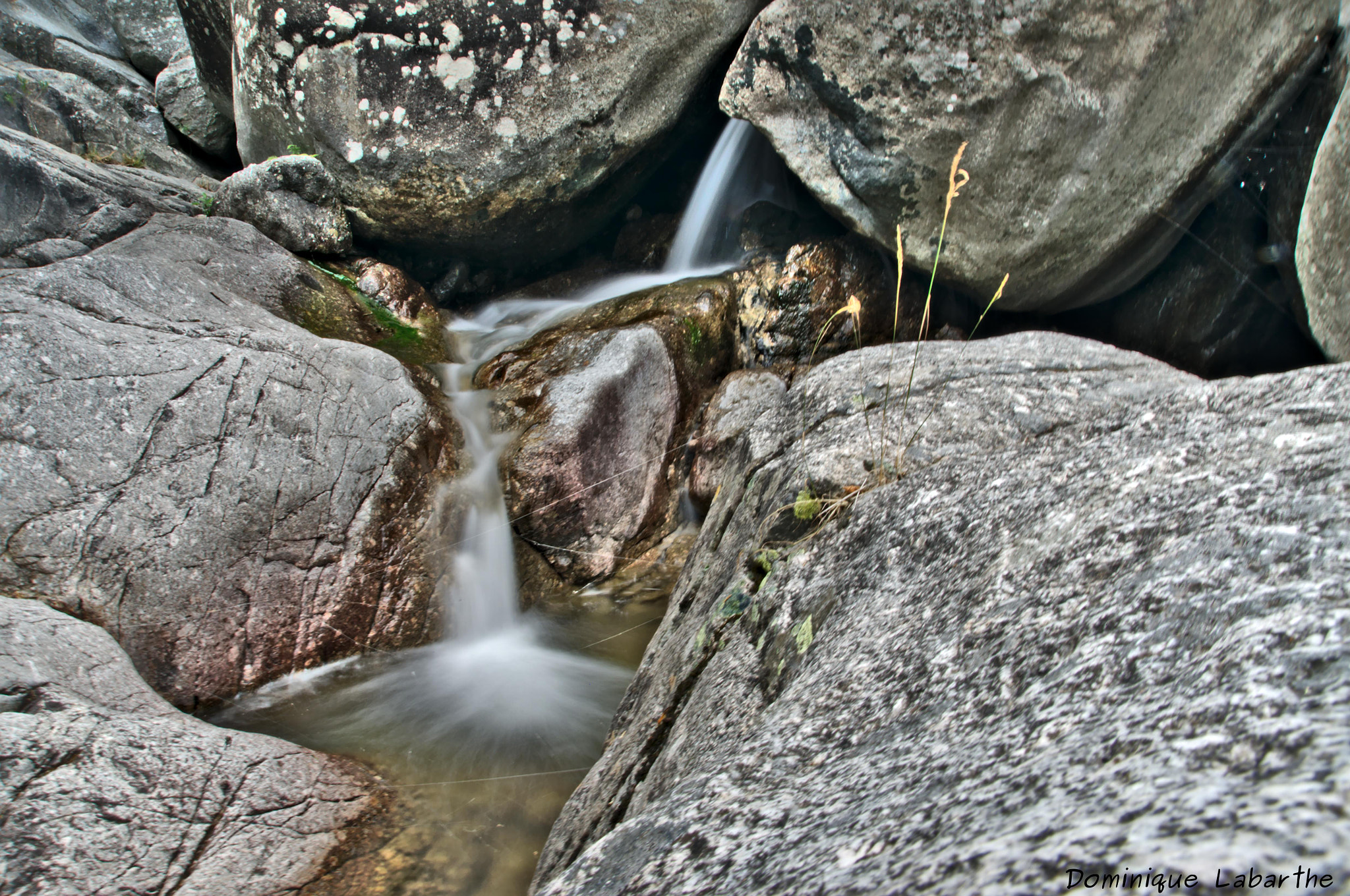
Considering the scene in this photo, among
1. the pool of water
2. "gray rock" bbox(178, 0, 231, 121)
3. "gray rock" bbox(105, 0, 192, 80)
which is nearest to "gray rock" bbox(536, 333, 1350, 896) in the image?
the pool of water

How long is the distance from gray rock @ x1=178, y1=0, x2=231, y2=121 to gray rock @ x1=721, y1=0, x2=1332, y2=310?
5.87 meters

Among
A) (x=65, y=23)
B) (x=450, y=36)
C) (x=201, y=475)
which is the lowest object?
(x=201, y=475)

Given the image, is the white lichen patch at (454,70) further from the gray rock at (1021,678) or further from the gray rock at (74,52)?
the gray rock at (74,52)

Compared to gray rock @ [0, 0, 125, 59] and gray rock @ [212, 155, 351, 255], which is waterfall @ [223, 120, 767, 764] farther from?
gray rock @ [0, 0, 125, 59]

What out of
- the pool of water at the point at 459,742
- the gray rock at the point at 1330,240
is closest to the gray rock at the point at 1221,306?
the gray rock at the point at 1330,240

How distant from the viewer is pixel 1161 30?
4.56 meters

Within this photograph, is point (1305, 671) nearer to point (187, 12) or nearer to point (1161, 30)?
point (1161, 30)

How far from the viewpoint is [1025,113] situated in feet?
16.3

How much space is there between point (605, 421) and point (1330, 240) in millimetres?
4420

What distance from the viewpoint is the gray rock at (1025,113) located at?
15.1ft

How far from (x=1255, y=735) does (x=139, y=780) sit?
3383 mm

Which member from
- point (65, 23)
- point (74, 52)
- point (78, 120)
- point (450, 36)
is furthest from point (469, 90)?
point (65, 23)

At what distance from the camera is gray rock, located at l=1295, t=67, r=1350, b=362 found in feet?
11.2

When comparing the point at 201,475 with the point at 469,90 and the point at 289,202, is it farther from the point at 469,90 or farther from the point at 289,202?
the point at 469,90
